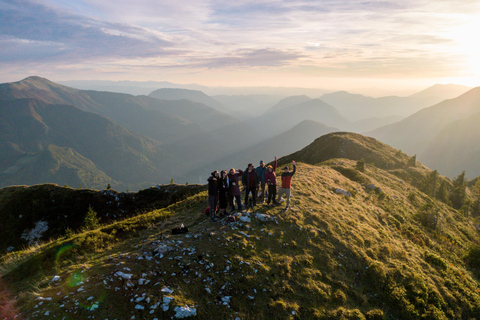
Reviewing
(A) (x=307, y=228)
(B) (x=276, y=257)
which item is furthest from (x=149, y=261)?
(A) (x=307, y=228)

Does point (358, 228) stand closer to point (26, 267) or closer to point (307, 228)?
point (307, 228)

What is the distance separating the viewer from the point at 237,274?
1064 cm

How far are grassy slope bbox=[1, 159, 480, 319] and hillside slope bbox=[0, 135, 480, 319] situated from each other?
57 mm

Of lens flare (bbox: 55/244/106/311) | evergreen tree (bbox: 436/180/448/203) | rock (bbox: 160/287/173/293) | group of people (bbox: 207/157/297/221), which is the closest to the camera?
lens flare (bbox: 55/244/106/311)

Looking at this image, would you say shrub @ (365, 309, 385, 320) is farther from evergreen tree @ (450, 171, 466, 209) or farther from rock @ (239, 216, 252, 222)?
evergreen tree @ (450, 171, 466, 209)

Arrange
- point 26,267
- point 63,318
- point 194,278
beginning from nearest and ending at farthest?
point 63,318, point 194,278, point 26,267

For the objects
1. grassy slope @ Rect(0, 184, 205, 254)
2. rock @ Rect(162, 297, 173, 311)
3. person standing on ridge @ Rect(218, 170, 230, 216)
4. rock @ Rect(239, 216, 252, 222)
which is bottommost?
grassy slope @ Rect(0, 184, 205, 254)

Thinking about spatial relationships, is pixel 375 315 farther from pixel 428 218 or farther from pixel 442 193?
pixel 442 193

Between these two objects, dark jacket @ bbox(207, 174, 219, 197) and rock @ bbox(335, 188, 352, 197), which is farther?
rock @ bbox(335, 188, 352, 197)

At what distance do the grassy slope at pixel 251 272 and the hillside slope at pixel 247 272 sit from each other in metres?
0.06

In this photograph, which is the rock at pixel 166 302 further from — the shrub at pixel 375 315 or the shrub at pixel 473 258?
the shrub at pixel 473 258

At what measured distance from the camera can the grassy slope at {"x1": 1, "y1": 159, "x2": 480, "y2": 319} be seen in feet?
28.1

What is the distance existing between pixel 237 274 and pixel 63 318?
22.5 feet

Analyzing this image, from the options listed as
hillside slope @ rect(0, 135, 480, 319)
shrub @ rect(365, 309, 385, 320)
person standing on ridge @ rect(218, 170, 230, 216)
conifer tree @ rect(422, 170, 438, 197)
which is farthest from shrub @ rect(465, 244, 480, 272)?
conifer tree @ rect(422, 170, 438, 197)
